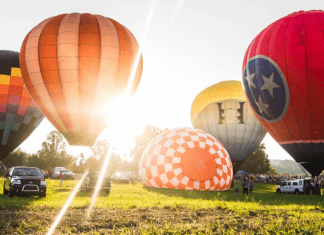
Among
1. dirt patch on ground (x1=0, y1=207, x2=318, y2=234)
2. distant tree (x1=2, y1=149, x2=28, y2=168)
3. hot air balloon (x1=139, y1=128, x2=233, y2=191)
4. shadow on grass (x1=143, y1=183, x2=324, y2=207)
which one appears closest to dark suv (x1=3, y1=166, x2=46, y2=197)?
dirt patch on ground (x1=0, y1=207, x2=318, y2=234)

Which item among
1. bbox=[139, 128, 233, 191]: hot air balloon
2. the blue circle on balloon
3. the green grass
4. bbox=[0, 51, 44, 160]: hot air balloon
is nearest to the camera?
the green grass

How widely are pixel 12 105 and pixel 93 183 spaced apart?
661cm

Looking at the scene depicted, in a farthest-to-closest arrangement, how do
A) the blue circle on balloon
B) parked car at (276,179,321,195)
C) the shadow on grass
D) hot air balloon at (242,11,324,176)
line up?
parked car at (276,179,321,195) < the blue circle on balloon < hot air balloon at (242,11,324,176) < the shadow on grass

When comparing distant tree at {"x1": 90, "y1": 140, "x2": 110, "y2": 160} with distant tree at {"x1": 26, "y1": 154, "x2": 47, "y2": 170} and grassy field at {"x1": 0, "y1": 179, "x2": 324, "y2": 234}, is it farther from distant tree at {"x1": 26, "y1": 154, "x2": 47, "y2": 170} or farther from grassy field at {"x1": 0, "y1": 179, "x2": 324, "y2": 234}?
grassy field at {"x1": 0, "y1": 179, "x2": 324, "y2": 234}

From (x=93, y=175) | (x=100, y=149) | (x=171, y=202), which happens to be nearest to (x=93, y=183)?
(x=93, y=175)

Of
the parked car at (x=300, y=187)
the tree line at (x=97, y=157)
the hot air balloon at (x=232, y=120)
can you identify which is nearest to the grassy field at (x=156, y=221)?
the parked car at (x=300, y=187)

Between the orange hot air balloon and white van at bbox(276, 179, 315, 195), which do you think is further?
white van at bbox(276, 179, 315, 195)

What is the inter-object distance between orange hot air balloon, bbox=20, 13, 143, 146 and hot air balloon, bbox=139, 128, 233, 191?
4.48 m

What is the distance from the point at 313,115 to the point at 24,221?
13432 mm

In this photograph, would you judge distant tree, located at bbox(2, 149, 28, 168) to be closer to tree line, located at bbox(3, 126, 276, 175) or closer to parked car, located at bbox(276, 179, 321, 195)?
tree line, located at bbox(3, 126, 276, 175)

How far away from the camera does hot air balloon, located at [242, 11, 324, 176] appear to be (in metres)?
15.0

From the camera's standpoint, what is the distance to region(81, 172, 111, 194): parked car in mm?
17444

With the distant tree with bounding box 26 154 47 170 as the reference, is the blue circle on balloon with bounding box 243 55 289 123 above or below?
above

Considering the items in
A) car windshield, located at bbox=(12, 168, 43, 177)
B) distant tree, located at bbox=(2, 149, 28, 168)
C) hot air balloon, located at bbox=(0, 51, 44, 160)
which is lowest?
car windshield, located at bbox=(12, 168, 43, 177)
